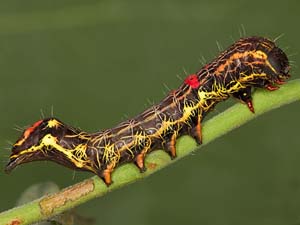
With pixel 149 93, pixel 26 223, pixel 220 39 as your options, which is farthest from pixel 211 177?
pixel 26 223

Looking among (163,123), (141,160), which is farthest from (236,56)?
(141,160)

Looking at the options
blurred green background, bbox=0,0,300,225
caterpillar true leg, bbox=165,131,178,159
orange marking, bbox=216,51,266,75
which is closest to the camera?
caterpillar true leg, bbox=165,131,178,159

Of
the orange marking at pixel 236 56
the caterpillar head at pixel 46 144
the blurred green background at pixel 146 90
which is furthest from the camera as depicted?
the blurred green background at pixel 146 90

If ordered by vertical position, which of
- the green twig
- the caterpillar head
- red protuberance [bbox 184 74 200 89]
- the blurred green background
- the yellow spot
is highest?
the blurred green background

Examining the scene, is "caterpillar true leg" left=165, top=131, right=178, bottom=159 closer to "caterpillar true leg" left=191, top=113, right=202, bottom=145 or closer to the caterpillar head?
"caterpillar true leg" left=191, top=113, right=202, bottom=145

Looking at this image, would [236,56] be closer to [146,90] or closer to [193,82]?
[193,82]

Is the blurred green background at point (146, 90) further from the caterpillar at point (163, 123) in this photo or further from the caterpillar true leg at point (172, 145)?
the caterpillar true leg at point (172, 145)

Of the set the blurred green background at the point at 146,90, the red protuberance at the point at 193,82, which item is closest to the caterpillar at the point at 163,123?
the red protuberance at the point at 193,82

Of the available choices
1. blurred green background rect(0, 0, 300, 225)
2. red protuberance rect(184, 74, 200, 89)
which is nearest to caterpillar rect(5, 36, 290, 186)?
red protuberance rect(184, 74, 200, 89)

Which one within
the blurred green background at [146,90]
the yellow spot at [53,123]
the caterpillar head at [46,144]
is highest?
the blurred green background at [146,90]
